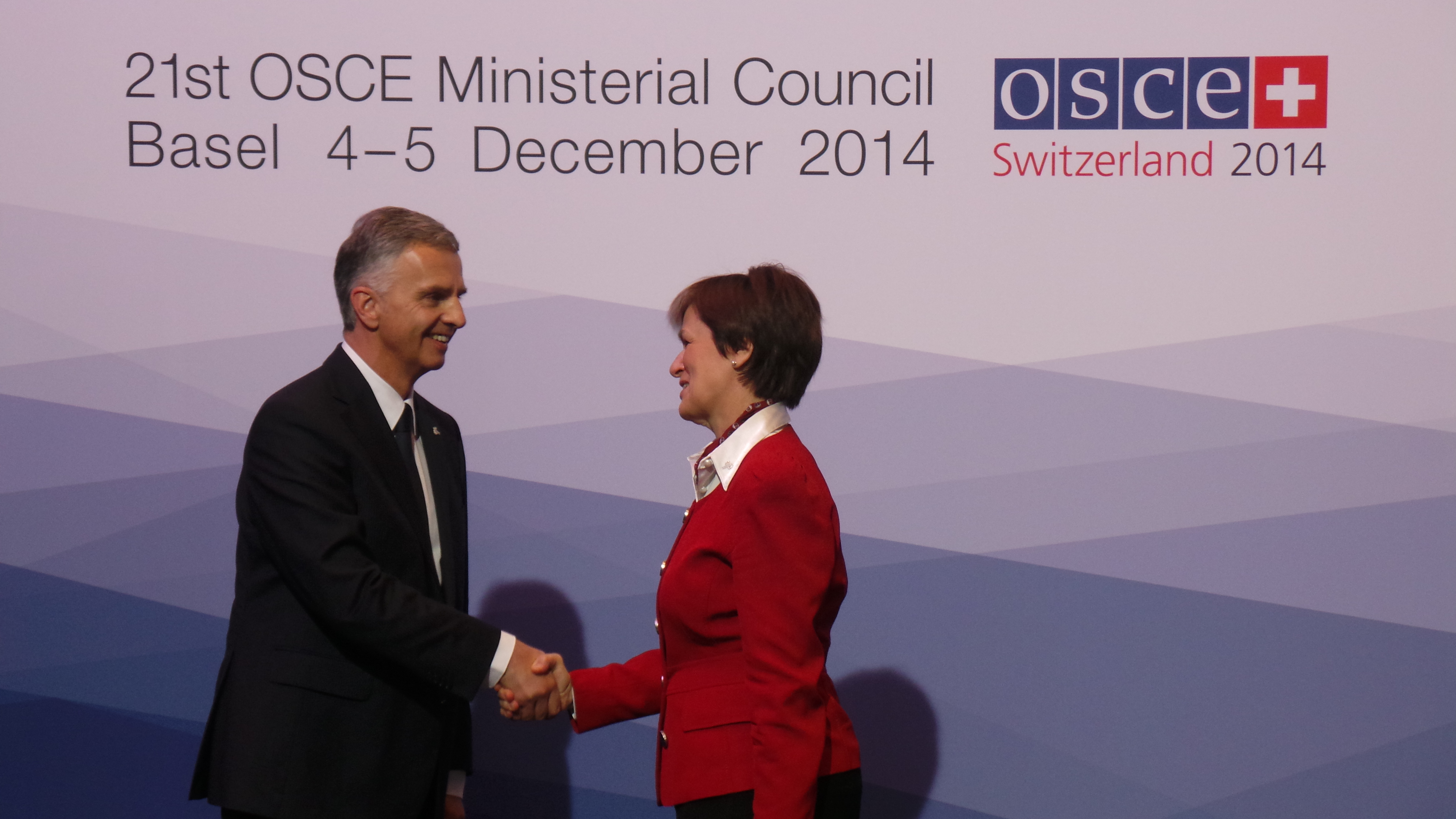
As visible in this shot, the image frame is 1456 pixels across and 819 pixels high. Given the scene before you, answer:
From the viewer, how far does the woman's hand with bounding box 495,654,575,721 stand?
236 centimetres

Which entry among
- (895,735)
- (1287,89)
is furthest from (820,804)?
(1287,89)

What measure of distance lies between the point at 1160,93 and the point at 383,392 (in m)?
2.17

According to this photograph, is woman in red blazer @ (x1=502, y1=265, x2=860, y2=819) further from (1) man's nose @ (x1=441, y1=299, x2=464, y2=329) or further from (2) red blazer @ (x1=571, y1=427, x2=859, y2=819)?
(1) man's nose @ (x1=441, y1=299, x2=464, y2=329)

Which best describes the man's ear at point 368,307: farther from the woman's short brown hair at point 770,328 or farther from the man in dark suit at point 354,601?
the woman's short brown hair at point 770,328

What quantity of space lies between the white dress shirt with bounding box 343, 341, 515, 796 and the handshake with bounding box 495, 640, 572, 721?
2 cm

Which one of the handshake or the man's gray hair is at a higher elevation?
the man's gray hair

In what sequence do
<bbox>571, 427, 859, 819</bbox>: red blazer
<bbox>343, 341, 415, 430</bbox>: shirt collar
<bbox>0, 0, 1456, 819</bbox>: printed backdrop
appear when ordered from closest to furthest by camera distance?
<bbox>571, 427, 859, 819</bbox>: red blazer
<bbox>343, 341, 415, 430</bbox>: shirt collar
<bbox>0, 0, 1456, 819</bbox>: printed backdrop

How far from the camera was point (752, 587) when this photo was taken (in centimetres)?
186

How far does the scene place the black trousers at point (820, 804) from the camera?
1.91 m

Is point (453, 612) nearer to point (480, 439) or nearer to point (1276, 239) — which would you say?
point (480, 439)

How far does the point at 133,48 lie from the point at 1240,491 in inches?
123

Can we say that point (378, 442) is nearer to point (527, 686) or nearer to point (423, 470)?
point (423, 470)

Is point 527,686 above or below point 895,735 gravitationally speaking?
above

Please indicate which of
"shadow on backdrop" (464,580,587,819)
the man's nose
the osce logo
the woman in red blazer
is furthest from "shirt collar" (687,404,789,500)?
the osce logo
